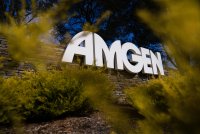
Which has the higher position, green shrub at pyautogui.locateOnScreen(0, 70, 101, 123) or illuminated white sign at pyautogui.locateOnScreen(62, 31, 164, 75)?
illuminated white sign at pyautogui.locateOnScreen(62, 31, 164, 75)

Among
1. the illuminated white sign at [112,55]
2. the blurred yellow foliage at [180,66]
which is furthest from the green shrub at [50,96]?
the blurred yellow foliage at [180,66]

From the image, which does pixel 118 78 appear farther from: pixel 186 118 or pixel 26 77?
pixel 186 118

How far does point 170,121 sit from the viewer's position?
1.81 meters

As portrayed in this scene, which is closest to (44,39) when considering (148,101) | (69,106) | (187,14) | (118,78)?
(148,101)

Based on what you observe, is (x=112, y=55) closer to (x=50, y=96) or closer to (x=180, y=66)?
(x=50, y=96)

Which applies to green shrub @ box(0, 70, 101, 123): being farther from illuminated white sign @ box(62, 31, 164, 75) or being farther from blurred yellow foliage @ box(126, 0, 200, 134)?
blurred yellow foliage @ box(126, 0, 200, 134)

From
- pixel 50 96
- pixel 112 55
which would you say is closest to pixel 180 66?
pixel 50 96

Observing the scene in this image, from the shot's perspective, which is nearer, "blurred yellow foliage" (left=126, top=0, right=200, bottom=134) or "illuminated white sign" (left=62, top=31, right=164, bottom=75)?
"blurred yellow foliage" (left=126, top=0, right=200, bottom=134)

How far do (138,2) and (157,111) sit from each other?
84.9 ft

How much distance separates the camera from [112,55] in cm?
1458

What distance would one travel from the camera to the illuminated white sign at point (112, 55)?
527 inches

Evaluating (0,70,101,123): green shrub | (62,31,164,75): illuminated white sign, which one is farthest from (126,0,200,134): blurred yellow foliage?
(62,31,164,75): illuminated white sign

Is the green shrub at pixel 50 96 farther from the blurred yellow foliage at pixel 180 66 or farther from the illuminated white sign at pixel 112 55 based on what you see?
the blurred yellow foliage at pixel 180 66

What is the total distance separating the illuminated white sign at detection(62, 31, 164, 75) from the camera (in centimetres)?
1339
